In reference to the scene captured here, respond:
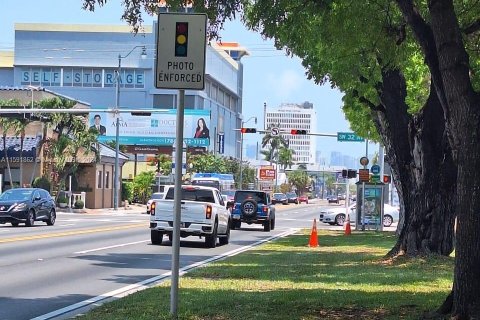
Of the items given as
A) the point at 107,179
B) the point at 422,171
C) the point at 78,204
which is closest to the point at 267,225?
the point at 422,171

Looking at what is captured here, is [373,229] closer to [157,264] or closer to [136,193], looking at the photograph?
[157,264]

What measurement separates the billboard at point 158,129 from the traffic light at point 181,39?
72.9 m

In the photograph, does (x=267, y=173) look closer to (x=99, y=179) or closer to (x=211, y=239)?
(x=99, y=179)

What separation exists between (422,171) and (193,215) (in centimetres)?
916

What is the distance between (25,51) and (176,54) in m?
92.4

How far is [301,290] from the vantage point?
13273 millimetres

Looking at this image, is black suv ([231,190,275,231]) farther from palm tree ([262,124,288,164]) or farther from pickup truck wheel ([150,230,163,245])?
palm tree ([262,124,288,164])

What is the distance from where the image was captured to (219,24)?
13.0 metres

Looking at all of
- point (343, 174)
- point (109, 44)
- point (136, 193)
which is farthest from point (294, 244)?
point (109, 44)

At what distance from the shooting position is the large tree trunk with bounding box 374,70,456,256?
18.6 metres

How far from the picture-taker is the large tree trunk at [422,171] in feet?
61.2

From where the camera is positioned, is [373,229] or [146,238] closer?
[146,238]

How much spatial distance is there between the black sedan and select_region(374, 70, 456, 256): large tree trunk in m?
19.0

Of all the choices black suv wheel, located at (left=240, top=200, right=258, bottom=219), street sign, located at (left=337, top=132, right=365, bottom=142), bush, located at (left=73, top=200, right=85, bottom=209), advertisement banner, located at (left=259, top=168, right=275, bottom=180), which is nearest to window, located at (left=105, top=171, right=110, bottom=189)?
bush, located at (left=73, top=200, right=85, bottom=209)
